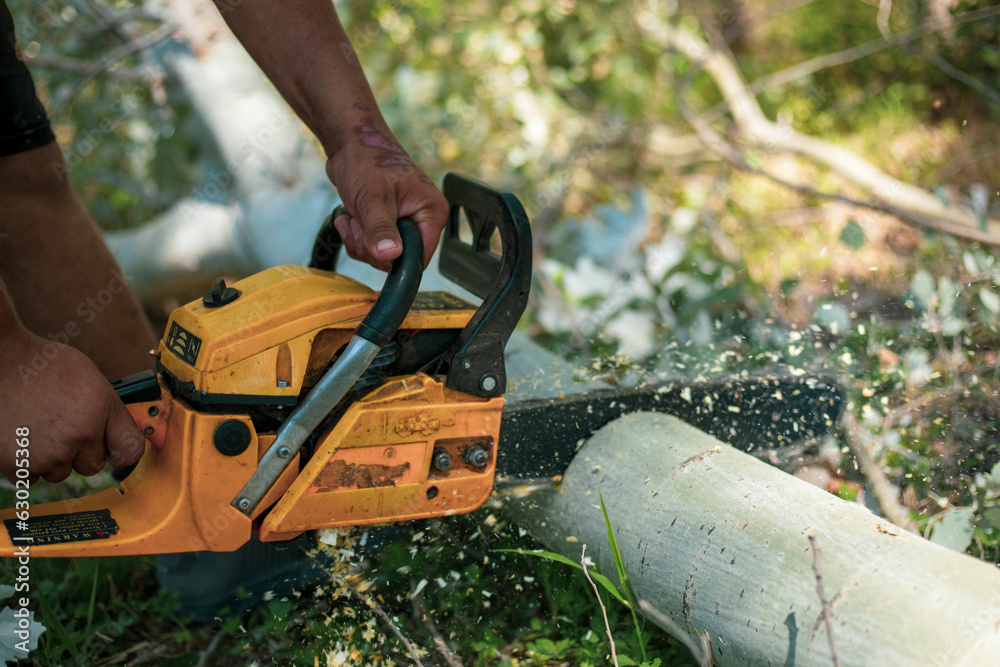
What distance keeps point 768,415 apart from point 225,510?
1.40 metres

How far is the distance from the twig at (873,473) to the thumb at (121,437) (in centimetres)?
179

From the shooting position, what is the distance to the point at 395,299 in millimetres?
1420

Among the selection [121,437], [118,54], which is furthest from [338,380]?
[118,54]

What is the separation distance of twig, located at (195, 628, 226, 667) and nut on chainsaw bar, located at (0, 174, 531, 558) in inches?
18.6

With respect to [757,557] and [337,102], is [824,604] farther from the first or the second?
[337,102]

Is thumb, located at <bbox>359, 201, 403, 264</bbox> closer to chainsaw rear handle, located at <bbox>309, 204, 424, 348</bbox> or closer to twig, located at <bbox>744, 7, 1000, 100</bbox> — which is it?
chainsaw rear handle, located at <bbox>309, 204, 424, 348</bbox>

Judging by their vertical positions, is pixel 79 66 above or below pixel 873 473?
above

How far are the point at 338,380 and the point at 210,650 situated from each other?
2.86 feet

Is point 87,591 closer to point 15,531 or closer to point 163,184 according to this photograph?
point 15,531

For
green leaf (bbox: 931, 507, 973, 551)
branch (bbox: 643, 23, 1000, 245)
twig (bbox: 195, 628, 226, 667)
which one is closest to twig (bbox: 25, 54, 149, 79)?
branch (bbox: 643, 23, 1000, 245)

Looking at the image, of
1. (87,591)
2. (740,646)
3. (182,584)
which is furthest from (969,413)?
(87,591)

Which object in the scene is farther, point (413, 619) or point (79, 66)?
point (79, 66)

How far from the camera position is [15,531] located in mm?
1352

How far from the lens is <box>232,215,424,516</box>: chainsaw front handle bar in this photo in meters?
1.40
